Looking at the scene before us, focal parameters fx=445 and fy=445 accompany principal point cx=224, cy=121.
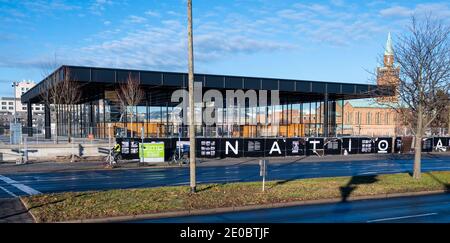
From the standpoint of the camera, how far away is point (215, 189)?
15.7m

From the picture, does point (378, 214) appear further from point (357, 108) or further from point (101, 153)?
point (357, 108)

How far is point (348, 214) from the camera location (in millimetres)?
12109

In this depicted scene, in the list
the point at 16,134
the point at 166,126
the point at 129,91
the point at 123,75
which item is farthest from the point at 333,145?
the point at 16,134

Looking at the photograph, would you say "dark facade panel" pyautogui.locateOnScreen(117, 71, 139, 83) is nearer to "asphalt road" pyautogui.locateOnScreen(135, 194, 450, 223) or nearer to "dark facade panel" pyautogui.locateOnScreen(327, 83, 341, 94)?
"dark facade panel" pyautogui.locateOnScreen(327, 83, 341, 94)

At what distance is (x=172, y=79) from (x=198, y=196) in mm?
24228

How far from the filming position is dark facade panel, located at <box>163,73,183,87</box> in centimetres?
3706

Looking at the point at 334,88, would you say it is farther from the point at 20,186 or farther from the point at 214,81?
the point at 20,186

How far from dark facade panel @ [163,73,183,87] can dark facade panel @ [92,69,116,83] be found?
4.23 meters

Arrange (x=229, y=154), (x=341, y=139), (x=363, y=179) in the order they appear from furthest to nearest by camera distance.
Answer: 1. (x=341, y=139)
2. (x=229, y=154)
3. (x=363, y=179)

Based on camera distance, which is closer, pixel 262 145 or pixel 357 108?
pixel 262 145

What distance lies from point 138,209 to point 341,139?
31959 millimetres

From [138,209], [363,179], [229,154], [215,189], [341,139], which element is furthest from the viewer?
[341,139]

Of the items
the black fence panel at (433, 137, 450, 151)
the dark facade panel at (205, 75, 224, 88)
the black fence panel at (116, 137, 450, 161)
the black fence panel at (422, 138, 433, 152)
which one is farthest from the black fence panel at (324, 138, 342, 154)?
the black fence panel at (433, 137, 450, 151)

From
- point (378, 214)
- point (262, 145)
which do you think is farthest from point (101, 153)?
point (378, 214)
